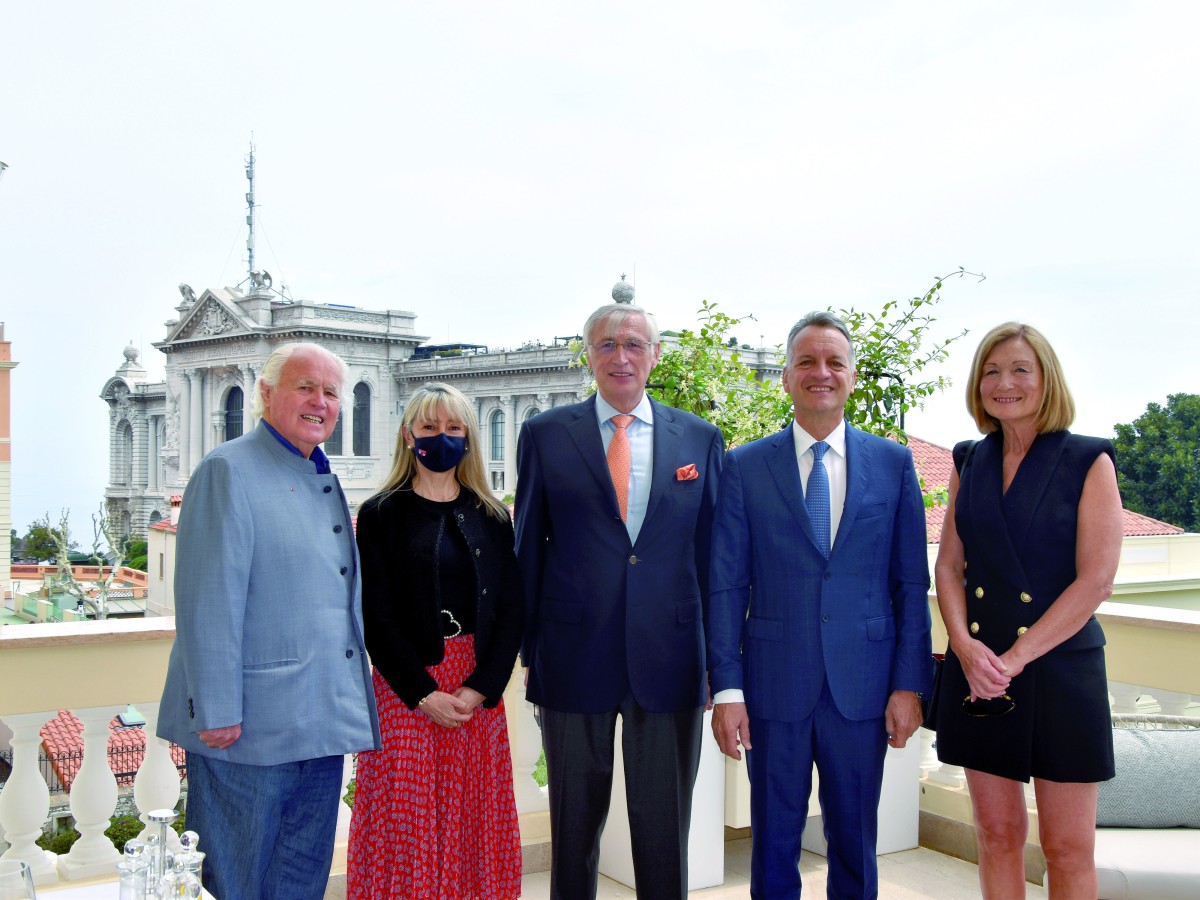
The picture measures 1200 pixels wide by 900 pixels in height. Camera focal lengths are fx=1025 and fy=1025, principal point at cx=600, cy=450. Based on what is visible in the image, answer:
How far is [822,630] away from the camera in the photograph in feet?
7.23

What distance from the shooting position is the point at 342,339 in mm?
54844

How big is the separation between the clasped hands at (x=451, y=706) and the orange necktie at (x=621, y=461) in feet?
1.75

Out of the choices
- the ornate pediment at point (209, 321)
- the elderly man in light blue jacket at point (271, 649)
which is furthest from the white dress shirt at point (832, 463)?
the ornate pediment at point (209, 321)

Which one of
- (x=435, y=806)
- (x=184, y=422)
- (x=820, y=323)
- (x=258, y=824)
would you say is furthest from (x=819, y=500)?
(x=184, y=422)

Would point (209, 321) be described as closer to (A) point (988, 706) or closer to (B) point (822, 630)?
(B) point (822, 630)

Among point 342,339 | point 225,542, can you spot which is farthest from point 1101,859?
point 342,339

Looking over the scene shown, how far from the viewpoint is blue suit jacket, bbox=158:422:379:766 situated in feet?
6.61

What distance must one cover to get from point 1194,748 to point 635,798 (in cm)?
155

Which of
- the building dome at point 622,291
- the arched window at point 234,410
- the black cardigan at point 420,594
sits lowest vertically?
the black cardigan at point 420,594

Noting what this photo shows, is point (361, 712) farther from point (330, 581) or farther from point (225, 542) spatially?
point (225, 542)

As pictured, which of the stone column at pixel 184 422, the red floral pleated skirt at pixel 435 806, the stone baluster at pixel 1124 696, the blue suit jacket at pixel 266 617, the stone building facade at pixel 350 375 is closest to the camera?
the blue suit jacket at pixel 266 617

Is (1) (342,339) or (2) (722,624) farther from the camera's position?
(1) (342,339)

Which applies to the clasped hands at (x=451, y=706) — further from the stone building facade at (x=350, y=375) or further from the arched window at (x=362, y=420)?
the arched window at (x=362, y=420)

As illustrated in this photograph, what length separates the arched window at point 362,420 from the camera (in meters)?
55.7
